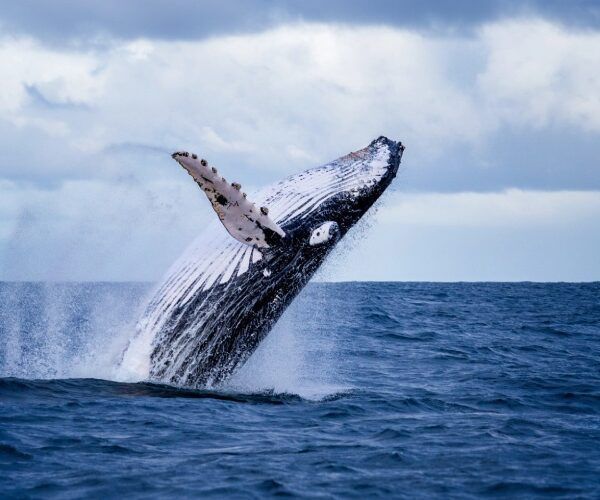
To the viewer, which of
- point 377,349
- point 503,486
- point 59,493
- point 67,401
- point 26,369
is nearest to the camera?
point 59,493

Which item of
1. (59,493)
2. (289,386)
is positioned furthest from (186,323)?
(59,493)

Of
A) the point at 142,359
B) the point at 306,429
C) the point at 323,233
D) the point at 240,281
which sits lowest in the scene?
the point at 306,429

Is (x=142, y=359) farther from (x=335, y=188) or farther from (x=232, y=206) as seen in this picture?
(x=335, y=188)

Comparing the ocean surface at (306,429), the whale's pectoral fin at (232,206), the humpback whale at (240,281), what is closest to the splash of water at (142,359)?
the ocean surface at (306,429)

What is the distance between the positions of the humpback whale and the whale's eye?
0.04ft

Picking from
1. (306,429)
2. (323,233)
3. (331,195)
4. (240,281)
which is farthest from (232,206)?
(306,429)

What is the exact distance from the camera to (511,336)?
22.5m

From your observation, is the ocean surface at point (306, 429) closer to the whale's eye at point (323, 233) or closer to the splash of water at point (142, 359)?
the splash of water at point (142, 359)

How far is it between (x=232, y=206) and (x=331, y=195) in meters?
1.78

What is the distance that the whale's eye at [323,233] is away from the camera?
10133 mm

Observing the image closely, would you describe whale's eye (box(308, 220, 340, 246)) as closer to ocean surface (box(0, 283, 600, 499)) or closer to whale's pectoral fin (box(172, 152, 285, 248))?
whale's pectoral fin (box(172, 152, 285, 248))

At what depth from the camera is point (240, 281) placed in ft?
33.0

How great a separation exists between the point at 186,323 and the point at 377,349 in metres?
8.91

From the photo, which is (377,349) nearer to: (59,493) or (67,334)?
(67,334)
